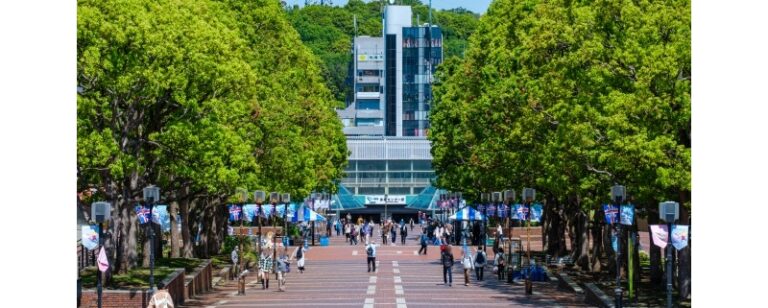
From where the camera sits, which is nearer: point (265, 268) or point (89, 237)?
point (89, 237)

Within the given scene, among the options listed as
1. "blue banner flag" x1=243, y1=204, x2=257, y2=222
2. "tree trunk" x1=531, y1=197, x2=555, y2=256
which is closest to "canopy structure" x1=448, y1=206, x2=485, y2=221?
"tree trunk" x1=531, y1=197, x2=555, y2=256

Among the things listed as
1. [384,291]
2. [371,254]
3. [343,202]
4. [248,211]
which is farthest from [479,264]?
[343,202]

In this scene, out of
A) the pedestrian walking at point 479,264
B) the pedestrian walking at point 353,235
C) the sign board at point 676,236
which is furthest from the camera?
the pedestrian walking at point 353,235

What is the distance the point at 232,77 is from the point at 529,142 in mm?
13578

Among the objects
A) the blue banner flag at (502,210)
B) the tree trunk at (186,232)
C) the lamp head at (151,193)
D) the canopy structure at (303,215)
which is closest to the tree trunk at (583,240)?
the blue banner flag at (502,210)

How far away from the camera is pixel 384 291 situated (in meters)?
56.4

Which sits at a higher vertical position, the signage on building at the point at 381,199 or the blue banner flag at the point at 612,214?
the blue banner flag at the point at 612,214

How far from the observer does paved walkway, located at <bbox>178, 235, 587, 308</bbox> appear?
50688 millimetres

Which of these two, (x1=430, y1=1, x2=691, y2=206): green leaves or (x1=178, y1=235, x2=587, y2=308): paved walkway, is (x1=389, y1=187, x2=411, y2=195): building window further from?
(x1=430, y1=1, x2=691, y2=206): green leaves

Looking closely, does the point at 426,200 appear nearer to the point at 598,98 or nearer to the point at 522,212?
the point at 522,212

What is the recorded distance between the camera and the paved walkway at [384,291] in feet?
166

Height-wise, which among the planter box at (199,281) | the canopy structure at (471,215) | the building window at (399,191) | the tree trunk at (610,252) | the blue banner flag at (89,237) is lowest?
the planter box at (199,281)

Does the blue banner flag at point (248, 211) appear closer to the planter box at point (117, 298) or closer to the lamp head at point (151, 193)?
the lamp head at point (151, 193)
